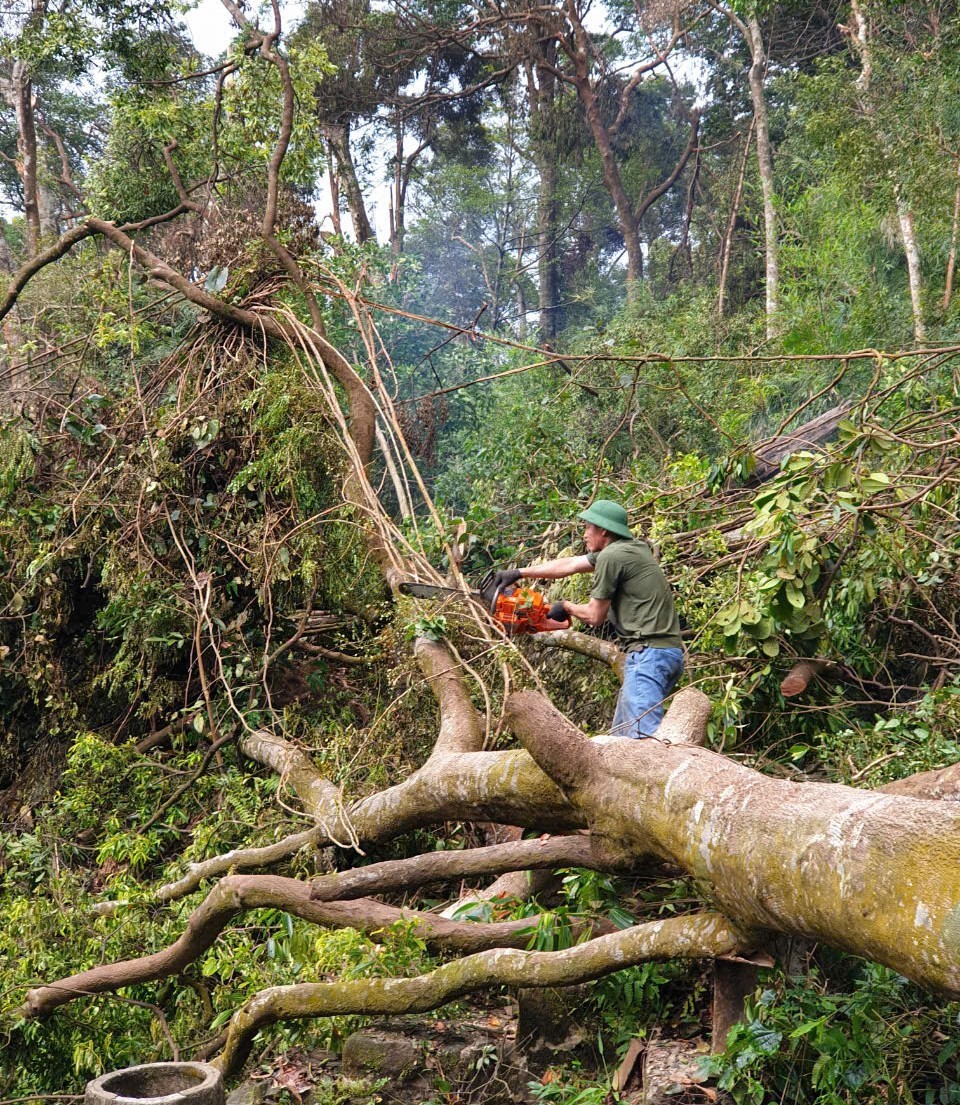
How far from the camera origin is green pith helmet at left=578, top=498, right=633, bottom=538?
495 centimetres

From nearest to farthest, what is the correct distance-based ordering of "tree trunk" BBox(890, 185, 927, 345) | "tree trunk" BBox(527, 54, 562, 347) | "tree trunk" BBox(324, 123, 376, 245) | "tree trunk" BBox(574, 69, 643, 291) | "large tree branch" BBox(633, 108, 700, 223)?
"tree trunk" BBox(890, 185, 927, 345)
"tree trunk" BBox(324, 123, 376, 245)
"tree trunk" BBox(574, 69, 643, 291)
"tree trunk" BBox(527, 54, 562, 347)
"large tree branch" BBox(633, 108, 700, 223)

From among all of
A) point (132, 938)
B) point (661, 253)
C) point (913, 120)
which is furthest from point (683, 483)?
point (661, 253)

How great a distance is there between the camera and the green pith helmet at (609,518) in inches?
195

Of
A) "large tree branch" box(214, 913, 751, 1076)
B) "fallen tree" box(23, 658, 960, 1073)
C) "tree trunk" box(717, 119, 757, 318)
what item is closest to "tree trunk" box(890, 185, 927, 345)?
"tree trunk" box(717, 119, 757, 318)

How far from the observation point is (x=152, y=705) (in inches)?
260

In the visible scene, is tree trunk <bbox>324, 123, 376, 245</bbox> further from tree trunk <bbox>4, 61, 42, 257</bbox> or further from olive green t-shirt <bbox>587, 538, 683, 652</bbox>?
olive green t-shirt <bbox>587, 538, 683, 652</bbox>

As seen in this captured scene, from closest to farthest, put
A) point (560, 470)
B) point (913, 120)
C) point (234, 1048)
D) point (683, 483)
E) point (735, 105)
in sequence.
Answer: point (234, 1048) < point (683, 483) < point (560, 470) < point (913, 120) < point (735, 105)

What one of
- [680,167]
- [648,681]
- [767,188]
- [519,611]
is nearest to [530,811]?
[648,681]

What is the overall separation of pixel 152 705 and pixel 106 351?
3.27 meters

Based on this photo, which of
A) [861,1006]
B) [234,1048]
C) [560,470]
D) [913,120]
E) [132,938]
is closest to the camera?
[861,1006]

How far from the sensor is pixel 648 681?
4680 millimetres

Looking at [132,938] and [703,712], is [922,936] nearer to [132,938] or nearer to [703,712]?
[703,712]

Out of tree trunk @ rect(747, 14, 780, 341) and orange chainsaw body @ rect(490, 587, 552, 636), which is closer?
orange chainsaw body @ rect(490, 587, 552, 636)

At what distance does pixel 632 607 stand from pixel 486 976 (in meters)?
2.02
